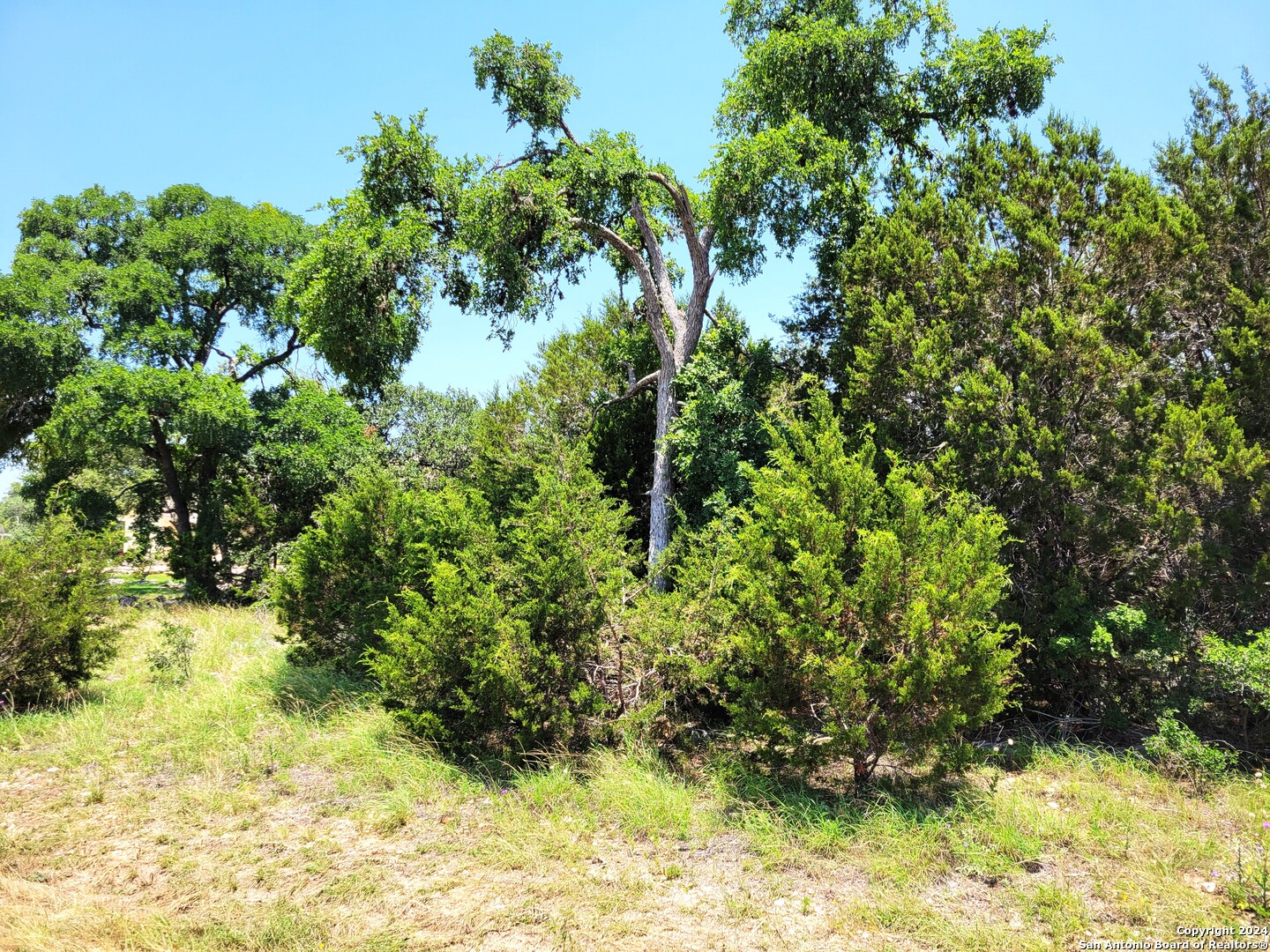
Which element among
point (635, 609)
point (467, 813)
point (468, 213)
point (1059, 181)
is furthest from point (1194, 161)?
point (467, 813)

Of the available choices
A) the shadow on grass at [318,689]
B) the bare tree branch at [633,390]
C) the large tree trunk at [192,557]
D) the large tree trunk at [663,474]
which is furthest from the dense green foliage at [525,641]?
the large tree trunk at [192,557]

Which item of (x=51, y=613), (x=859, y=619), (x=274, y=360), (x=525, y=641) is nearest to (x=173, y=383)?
(x=274, y=360)

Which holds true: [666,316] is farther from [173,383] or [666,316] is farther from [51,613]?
[173,383]

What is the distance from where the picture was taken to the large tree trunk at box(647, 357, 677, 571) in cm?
1023

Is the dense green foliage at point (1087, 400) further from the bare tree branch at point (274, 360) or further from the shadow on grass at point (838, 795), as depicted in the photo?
the bare tree branch at point (274, 360)

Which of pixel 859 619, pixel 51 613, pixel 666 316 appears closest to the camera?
pixel 859 619

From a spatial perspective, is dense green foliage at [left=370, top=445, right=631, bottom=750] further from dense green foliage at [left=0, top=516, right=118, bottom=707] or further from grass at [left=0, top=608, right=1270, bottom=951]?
dense green foliage at [left=0, top=516, right=118, bottom=707]

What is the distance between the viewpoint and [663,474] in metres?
10.4

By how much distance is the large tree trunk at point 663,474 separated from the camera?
1023 centimetres

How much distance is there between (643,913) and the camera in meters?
4.05

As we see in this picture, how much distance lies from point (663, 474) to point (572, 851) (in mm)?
6283

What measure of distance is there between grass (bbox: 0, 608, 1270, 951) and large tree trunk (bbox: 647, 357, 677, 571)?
14.5ft

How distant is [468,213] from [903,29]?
6947 mm

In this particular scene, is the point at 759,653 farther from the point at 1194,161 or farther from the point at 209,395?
the point at 209,395
